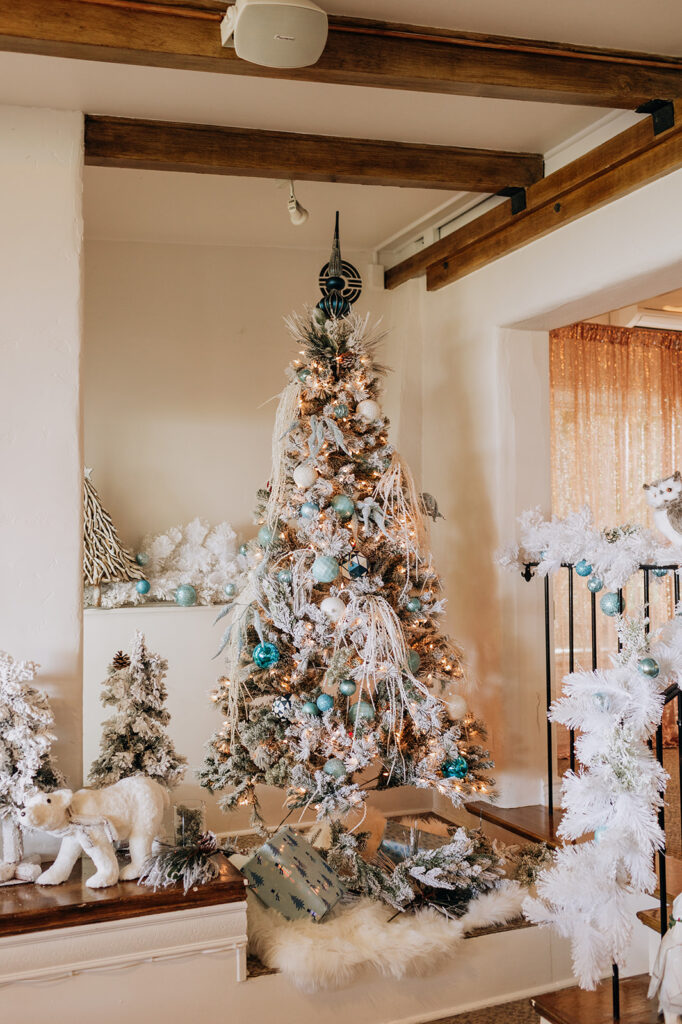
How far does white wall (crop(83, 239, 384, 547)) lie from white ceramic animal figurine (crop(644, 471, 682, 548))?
2.11 meters

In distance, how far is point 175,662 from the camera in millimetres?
3773

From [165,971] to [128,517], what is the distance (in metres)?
2.26

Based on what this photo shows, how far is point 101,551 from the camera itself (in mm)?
3863

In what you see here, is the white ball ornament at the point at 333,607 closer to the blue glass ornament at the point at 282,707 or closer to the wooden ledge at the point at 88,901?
the blue glass ornament at the point at 282,707

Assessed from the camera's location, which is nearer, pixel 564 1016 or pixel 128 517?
pixel 564 1016

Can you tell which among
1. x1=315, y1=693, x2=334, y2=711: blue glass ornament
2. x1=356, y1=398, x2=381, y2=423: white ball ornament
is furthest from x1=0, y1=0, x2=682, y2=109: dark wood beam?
x1=315, y1=693, x2=334, y2=711: blue glass ornament

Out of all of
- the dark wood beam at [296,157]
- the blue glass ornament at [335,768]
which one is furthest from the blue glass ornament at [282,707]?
the dark wood beam at [296,157]

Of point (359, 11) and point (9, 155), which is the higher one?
point (359, 11)

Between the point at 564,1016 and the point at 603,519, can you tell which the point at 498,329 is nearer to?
the point at 603,519

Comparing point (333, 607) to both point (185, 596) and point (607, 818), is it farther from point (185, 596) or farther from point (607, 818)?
point (607, 818)

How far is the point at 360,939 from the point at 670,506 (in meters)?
1.63

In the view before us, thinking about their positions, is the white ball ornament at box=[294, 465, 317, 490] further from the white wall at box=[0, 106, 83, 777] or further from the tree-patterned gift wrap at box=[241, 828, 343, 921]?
the tree-patterned gift wrap at box=[241, 828, 343, 921]

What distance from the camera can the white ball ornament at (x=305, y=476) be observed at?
3.03m

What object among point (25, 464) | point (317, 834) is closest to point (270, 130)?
point (25, 464)
